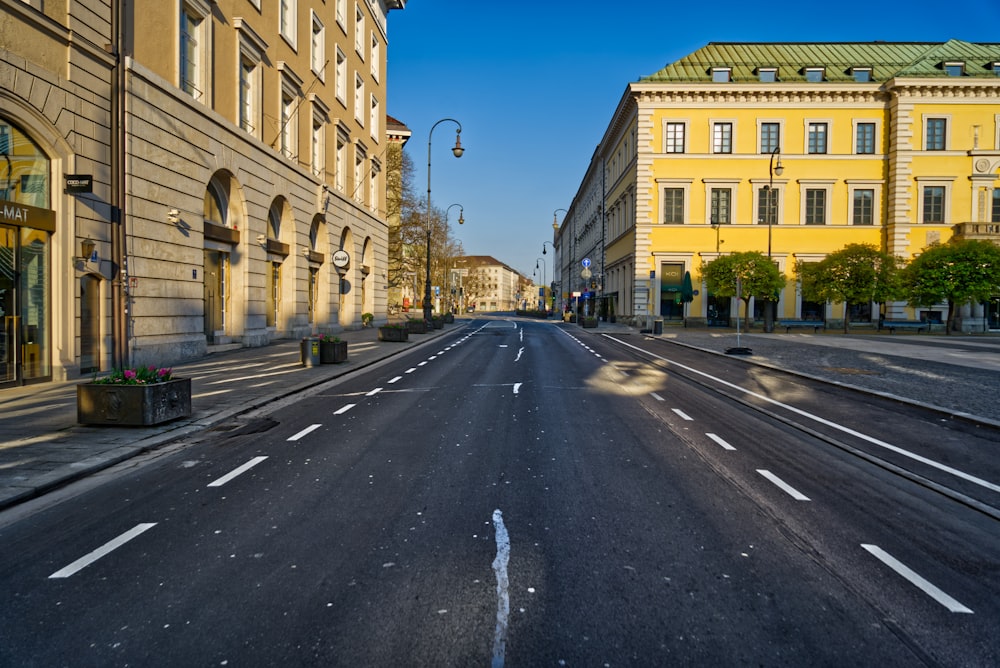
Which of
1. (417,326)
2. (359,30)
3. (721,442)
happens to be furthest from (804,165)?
(721,442)

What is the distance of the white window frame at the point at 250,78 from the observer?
69.8 ft

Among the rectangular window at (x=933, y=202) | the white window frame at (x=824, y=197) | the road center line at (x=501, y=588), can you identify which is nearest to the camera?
the road center line at (x=501, y=588)

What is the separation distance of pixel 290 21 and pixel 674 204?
104ft

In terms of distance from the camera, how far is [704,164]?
46.9 metres

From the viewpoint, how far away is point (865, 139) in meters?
46.7

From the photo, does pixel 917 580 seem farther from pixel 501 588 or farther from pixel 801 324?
pixel 801 324

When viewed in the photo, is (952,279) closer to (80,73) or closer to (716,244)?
(716,244)

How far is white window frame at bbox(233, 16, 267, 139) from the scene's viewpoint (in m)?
21.3

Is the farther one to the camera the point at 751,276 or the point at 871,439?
the point at 751,276

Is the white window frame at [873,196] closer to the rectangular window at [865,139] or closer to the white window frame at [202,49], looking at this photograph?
the rectangular window at [865,139]

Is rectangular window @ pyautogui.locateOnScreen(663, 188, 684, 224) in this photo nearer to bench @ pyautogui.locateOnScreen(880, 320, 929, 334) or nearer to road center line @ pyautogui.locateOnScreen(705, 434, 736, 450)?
bench @ pyautogui.locateOnScreen(880, 320, 929, 334)

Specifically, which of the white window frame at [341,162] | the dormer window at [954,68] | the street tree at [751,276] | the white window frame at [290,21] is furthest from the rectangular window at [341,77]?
the dormer window at [954,68]

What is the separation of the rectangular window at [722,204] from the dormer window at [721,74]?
28.8ft

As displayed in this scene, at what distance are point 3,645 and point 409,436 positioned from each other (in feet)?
16.9
